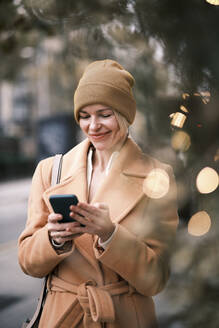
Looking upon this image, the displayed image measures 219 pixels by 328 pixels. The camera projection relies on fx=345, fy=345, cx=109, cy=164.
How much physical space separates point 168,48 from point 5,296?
2.74 meters

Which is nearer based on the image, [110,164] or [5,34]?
[5,34]

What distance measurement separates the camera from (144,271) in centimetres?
100

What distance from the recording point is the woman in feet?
3.48

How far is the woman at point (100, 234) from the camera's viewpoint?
1060 millimetres

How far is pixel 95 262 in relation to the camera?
1149mm

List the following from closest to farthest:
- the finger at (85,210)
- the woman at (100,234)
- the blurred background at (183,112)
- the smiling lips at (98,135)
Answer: the blurred background at (183,112) → the finger at (85,210) → the woman at (100,234) → the smiling lips at (98,135)

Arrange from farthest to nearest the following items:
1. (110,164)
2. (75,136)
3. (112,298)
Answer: (75,136) → (110,164) → (112,298)

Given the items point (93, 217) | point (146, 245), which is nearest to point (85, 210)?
point (93, 217)

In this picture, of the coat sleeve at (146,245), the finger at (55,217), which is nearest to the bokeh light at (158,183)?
the coat sleeve at (146,245)

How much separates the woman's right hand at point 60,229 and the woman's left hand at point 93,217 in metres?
0.03

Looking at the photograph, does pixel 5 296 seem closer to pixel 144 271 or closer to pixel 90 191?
pixel 90 191

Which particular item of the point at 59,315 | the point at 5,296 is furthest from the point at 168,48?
the point at 5,296

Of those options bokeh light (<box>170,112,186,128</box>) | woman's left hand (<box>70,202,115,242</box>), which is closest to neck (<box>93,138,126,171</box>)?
woman's left hand (<box>70,202,115,242</box>)

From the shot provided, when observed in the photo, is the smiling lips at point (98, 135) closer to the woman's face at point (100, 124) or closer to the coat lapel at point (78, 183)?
the woman's face at point (100, 124)
